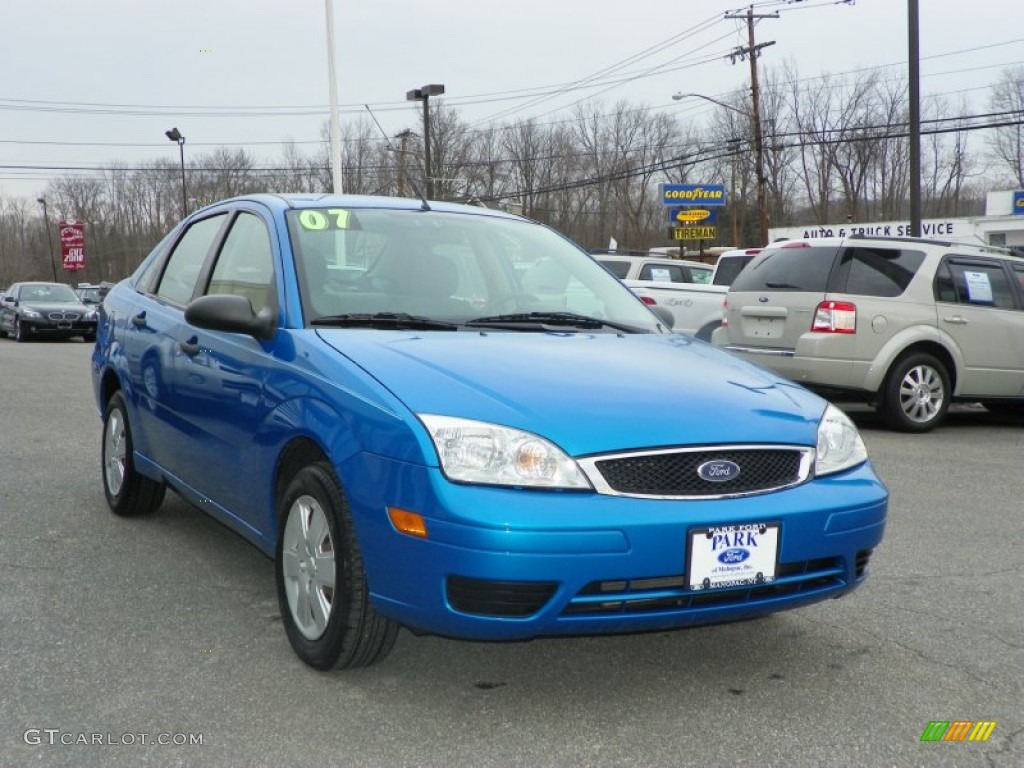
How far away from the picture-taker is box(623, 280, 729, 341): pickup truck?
13.5 meters

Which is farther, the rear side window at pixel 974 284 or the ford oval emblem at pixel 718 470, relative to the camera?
the rear side window at pixel 974 284

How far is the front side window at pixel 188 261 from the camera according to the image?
4969 mm

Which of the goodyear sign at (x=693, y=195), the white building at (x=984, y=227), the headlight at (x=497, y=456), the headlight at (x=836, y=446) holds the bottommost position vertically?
the headlight at (x=836, y=446)

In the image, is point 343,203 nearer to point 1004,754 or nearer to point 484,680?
point 484,680

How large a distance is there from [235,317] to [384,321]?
1.74 ft

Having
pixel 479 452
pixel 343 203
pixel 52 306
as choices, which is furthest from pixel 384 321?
pixel 52 306

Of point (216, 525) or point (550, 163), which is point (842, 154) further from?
point (216, 525)

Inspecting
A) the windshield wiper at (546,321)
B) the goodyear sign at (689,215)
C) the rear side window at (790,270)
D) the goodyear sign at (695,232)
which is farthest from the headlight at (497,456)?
the goodyear sign at (689,215)

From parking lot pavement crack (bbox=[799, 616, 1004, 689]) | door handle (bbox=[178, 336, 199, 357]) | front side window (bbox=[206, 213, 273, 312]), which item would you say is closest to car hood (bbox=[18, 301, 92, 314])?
front side window (bbox=[206, 213, 273, 312])

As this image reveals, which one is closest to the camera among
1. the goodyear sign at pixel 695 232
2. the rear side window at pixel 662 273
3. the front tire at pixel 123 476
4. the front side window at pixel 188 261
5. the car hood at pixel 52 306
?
the front side window at pixel 188 261

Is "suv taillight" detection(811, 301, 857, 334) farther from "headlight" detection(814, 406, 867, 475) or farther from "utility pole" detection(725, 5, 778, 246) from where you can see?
"utility pole" detection(725, 5, 778, 246)

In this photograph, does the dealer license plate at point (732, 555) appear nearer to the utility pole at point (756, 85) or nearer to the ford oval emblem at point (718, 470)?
the ford oval emblem at point (718, 470)

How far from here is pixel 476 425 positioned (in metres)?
2.99

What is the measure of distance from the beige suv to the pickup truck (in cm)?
337
